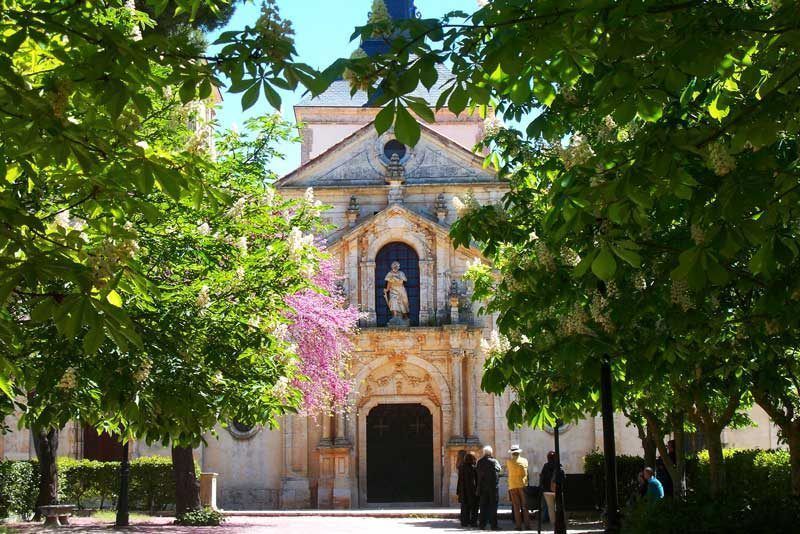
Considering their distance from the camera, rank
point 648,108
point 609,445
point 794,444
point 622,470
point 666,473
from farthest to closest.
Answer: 1. point 622,470
2. point 666,473
3. point 794,444
4. point 609,445
5. point 648,108

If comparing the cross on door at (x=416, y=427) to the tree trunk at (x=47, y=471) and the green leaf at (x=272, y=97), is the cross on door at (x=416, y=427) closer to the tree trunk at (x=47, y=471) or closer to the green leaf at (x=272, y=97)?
the tree trunk at (x=47, y=471)

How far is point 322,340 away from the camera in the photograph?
86.1ft

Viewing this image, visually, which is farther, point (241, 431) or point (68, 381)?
point (241, 431)

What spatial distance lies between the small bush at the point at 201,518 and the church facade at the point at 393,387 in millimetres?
8331

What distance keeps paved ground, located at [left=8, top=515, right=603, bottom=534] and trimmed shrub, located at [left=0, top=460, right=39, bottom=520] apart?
74.3 inches

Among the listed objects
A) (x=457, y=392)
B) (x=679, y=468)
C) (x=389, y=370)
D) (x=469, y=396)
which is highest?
(x=389, y=370)

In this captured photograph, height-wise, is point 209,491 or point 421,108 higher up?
point 421,108

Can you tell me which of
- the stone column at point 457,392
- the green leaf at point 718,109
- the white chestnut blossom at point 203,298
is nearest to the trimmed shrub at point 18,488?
the stone column at point 457,392

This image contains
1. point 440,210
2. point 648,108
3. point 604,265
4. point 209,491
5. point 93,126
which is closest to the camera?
point 604,265

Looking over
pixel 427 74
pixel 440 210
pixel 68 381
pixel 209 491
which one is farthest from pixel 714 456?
pixel 440 210

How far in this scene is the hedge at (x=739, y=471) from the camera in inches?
696

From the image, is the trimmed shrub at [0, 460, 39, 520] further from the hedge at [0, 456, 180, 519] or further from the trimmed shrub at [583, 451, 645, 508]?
the trimmed shrub at [583, 451, 645, 508]

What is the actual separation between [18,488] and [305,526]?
7.08m

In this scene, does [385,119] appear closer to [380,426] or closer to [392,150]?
[380,426]
